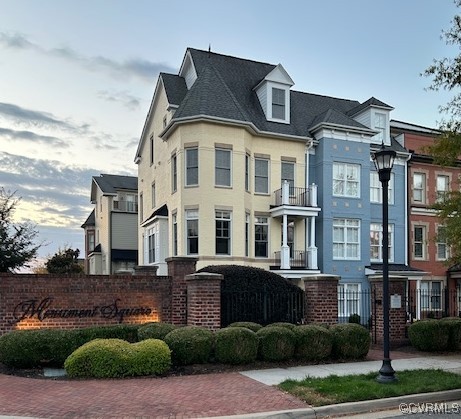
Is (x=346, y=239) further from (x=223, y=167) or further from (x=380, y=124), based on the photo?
(x=223, y=167)

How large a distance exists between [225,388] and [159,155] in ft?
70.7

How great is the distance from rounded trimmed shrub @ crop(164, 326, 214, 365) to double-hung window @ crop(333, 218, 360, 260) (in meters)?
17.0

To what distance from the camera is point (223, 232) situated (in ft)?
81.4

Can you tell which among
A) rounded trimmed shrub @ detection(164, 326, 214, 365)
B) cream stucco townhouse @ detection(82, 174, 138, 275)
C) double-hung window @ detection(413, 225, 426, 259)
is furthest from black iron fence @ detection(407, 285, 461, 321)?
cream stucco townhouse @ detection(82, 174, 138, 275)

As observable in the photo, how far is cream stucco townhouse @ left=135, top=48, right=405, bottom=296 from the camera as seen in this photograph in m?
24.7

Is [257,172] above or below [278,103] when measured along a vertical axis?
below

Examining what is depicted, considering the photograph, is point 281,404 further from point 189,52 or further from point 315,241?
point 189,52

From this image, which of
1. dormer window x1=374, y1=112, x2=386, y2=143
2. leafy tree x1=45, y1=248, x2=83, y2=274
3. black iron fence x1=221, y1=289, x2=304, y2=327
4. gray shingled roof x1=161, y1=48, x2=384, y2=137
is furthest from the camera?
leafy tree x1=45, y1=248, x2=83, y2=274

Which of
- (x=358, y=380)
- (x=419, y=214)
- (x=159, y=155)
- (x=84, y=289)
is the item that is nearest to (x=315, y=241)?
(x=419, y=214)

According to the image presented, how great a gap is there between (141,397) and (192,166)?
16.9 meters

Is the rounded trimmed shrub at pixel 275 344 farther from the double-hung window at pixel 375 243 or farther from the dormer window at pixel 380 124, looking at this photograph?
the dormer window at pixel 380 124

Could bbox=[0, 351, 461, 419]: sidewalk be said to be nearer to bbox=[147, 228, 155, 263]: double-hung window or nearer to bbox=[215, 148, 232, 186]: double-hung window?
bbox=[215, 148, 232, 186]: double-hung window

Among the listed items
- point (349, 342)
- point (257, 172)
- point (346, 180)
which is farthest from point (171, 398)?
point (346, 180)

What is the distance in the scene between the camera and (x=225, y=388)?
943cm
